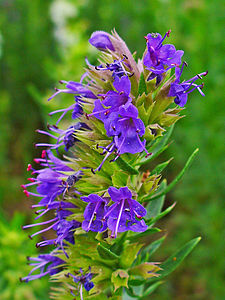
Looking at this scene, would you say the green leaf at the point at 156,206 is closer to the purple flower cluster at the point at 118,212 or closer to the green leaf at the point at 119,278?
the green leaf at the point at 119,278

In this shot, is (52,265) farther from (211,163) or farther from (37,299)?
(211,163)

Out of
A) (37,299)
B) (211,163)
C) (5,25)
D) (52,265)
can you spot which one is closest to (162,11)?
(211,163)

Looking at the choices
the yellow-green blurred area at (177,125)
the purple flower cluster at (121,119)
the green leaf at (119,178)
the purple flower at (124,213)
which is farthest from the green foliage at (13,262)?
the purple flower cluster at (121,119)

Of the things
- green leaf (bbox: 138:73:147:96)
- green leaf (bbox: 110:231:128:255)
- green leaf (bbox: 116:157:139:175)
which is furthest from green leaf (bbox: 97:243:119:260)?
green leaf (bbox: 138:73:147:96)

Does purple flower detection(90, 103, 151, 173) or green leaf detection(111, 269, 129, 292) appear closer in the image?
purple flower detection(90, 103, 151, 173)

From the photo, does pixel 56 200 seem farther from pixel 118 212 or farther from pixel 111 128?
pixel 111 128

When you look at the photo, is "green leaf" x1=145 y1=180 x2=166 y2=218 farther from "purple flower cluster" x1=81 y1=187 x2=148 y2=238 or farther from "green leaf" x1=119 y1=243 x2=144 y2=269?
"purple flower cluster" x1=81 y1=187 x2=148 y2=238

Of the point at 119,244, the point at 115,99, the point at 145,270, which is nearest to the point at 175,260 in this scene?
the point at 145,270
